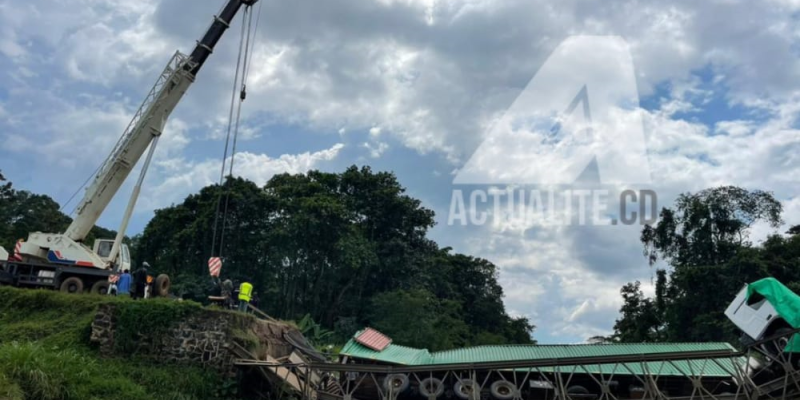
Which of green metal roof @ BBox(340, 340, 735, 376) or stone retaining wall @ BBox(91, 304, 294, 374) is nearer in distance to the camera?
stone retaining wall @ BBox(91, 304, 294, 374)

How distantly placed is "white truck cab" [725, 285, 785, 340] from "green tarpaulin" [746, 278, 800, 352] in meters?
A: 0.19

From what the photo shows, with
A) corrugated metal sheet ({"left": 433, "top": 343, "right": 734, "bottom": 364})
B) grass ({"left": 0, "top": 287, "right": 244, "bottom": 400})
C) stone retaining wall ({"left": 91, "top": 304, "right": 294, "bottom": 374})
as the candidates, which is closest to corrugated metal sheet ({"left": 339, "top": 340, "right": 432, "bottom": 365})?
corrugated metal sheet ({"left": 433, "top": 343, "right": 734, "bottom": 364})

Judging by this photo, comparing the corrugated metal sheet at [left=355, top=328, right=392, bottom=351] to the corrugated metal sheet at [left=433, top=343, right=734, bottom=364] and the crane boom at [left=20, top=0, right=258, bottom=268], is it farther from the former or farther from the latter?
the crane boom at [left=20, top=0, right=258, bottom=268]

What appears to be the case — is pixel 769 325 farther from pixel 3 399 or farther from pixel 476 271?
pixel 476 271

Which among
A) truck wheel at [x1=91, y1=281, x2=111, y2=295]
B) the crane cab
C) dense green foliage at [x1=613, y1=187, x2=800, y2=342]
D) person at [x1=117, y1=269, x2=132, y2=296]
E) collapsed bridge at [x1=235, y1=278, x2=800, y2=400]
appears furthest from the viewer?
dense green foliage at [x1=613, y1=187, x2=800, y2=342]

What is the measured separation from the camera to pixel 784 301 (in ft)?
45.5

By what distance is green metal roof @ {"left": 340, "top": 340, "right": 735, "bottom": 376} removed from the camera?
52.6ft

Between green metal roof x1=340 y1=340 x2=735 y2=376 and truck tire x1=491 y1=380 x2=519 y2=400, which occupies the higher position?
green metal roof x1=340 y1=340 x2=735 y2=376

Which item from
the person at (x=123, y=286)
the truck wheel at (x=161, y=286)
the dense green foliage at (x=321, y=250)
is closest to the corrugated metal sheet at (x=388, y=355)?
the truck wheel at (x=161, y=286)

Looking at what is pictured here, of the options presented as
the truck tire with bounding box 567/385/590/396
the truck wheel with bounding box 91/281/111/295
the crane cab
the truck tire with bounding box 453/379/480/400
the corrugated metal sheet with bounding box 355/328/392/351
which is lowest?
the truck tire with bounding box 453/379/480/400

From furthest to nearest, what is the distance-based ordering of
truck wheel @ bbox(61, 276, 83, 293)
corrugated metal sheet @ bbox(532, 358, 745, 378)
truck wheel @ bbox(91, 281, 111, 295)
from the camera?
truck wheel @ bbox(91, 281, 111, 295), truck wheel @ bbox(61, 276, 83, 293), corrugated metal sheet @ bbox(532, 358, 745, 378)

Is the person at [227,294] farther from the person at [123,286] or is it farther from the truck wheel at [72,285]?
the truck wheel at [72,285]

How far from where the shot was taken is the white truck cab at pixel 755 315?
14.2 metres

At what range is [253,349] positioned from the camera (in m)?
16.8
